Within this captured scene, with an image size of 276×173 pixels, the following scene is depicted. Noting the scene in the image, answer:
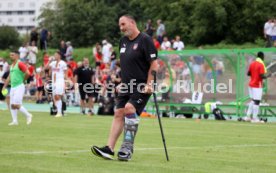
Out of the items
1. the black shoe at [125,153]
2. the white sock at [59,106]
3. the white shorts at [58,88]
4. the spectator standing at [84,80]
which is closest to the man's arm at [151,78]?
the black shoe at [125,153]

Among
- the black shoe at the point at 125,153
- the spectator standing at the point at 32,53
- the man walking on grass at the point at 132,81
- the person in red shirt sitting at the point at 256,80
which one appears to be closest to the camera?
the black shoe at the point at 125,153

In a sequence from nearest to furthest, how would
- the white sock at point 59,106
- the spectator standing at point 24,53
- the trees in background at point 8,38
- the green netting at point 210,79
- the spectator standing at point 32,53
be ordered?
the green netting at point 210,79
the white sock at point 59,106
the spectator standing at point 24,53
the spectator standing at point 32,53
the trees in background at point 8,38

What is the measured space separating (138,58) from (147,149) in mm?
2436

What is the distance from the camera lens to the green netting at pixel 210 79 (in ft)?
85.8

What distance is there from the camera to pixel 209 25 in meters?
51.8

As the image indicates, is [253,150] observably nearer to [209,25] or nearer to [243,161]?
[243,161]

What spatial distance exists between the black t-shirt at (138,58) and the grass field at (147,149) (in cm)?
132

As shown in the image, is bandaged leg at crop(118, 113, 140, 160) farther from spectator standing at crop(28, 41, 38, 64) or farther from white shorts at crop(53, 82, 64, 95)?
spectator standing at crop(28, 41, 38, 64)

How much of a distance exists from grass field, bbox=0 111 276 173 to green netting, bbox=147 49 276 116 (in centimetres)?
452

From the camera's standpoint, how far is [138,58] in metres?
12.2

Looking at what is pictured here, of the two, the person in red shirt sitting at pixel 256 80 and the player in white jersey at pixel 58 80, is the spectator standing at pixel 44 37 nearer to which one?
the player in white jersey at pixel 58 80

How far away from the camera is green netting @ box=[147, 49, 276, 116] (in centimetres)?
2614

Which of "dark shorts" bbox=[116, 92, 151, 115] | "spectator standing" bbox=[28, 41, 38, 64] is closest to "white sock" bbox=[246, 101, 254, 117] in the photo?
"dark shorts" bbox=[116, 92, 151, 115]

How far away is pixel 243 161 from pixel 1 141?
5.51 m
